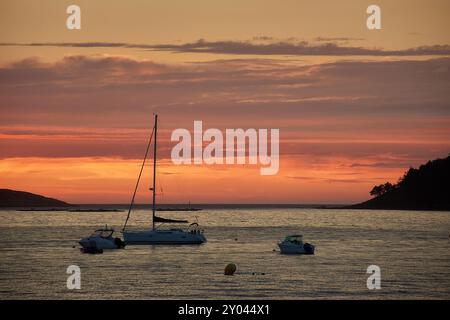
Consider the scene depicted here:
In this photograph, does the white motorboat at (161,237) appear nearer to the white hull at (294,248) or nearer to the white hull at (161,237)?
the white hull at (161,237)

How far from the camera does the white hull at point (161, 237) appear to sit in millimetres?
97000

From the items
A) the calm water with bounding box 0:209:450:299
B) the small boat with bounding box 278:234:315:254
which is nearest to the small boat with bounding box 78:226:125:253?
the calm water with bounding box 0:209:450:299

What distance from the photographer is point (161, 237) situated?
9750 cm

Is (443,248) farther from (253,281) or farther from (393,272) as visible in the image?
(253,281)

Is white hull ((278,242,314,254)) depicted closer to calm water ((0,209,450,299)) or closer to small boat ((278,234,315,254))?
small boat ((278,234,315,254))

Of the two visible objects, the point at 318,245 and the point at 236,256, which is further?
the point at 318,245

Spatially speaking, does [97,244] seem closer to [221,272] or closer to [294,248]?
[294,248]

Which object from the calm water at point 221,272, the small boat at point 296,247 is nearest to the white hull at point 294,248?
the small boat at point 296,247

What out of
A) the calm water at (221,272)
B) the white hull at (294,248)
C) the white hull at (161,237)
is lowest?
the calm water at (221,272)

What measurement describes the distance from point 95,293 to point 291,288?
14203 mm

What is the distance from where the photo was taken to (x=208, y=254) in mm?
88062
